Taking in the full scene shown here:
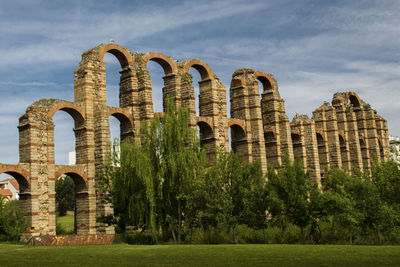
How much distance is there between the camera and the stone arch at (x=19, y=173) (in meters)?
24.9

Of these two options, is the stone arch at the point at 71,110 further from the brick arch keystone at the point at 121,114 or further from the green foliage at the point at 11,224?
the green foliage at the point at 11,224

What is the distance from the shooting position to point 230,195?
23.3 metres

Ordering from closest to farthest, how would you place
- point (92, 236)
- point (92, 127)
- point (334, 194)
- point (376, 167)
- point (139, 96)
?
point (334, 194) < point (92, 236) < point (376, 167) < point (92, 127) < point (139, 96)

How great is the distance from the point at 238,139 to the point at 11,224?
17.1 m

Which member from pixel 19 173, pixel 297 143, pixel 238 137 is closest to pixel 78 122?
pixel 19 173

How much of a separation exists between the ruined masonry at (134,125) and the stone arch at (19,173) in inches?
2.0

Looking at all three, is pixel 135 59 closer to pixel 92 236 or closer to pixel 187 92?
pixel 187 92

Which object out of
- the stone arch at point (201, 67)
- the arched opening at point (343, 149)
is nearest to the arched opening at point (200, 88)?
the stone arch at point (201, 67)

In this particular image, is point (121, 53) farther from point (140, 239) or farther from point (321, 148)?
point (321, 148)

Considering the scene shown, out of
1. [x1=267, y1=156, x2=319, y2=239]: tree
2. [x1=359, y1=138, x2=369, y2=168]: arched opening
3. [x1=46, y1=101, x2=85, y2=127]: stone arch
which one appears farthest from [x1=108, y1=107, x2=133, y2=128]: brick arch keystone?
[x1=359, y1=138, x2=369, y2=168]: arched opening

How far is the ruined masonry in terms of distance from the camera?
2603 centimetres

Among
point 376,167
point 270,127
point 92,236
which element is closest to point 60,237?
point 92,236

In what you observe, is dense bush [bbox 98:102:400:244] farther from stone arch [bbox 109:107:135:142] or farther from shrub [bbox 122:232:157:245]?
stone arch [bbox 109:107:135:142]

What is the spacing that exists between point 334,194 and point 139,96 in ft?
46.7
